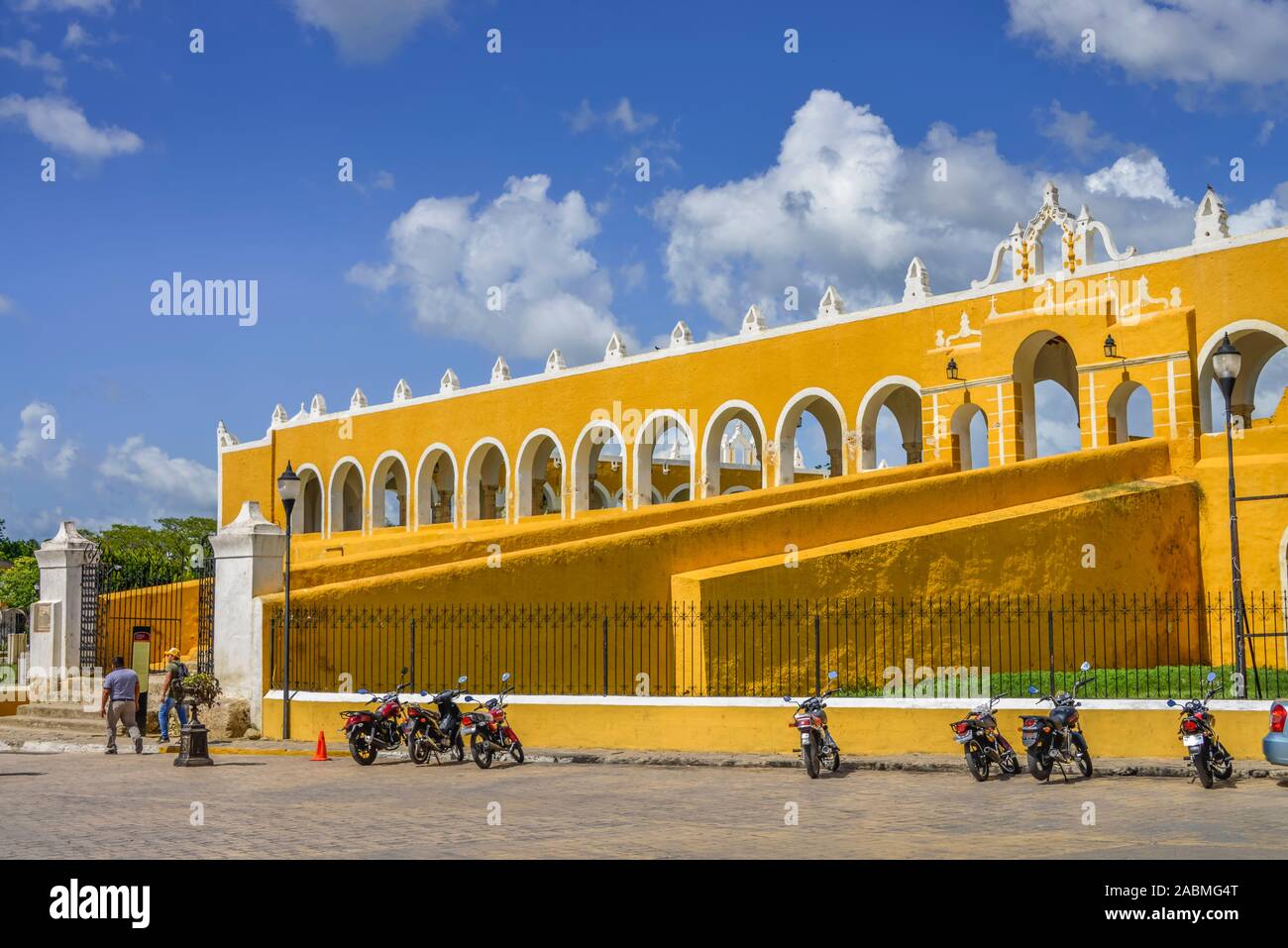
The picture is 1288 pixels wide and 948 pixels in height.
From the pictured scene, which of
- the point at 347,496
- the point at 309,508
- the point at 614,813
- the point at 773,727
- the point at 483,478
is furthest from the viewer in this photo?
the point at 347,496

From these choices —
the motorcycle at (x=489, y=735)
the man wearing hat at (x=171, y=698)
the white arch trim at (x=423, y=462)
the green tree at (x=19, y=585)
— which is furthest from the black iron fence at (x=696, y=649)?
the green tree at (x=19, y=585)

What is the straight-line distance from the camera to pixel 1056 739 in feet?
38.6

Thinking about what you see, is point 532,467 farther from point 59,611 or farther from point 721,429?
point 59,611

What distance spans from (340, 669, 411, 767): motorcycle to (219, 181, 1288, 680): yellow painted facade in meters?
2.37

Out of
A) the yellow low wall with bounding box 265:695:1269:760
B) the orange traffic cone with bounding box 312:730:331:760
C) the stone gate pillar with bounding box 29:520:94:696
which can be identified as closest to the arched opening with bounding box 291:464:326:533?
the stone gate pillar with bounding box 29:520:94:696

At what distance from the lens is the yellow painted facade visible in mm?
17719

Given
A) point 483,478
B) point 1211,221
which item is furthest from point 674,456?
point 1211,221

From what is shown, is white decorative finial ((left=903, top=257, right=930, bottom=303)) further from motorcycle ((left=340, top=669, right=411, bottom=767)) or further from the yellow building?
motorcycle ((left=340, top=669, right=411, bottom=767))

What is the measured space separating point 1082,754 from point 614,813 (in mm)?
4411

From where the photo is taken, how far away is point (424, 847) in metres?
8.23

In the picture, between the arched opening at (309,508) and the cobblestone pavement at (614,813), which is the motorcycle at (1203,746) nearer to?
the cobblestone pavement at (614,813)

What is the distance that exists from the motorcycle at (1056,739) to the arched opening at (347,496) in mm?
26937
